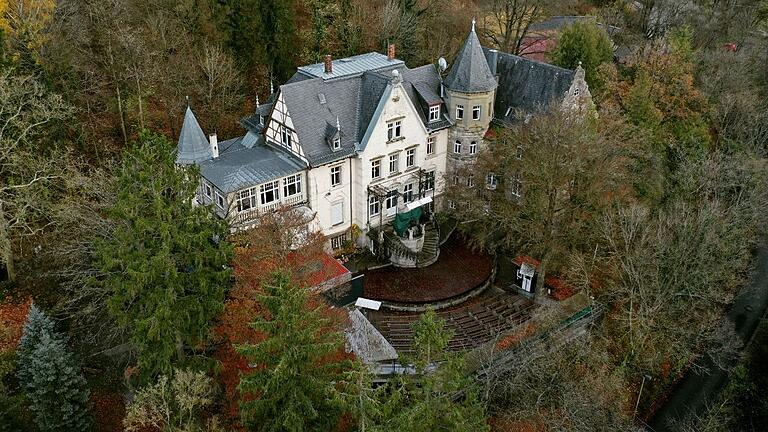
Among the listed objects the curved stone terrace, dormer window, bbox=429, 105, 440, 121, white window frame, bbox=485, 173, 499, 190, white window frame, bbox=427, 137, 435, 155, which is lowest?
the curved stone terrace

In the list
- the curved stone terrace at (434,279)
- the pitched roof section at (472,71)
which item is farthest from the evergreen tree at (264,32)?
the curved stone terrace at (434,279)

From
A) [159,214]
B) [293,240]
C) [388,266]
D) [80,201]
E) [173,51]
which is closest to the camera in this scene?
[159,214]

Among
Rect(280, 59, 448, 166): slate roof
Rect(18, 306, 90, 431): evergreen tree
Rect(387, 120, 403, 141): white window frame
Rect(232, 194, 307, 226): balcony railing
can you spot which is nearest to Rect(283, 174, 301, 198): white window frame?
Rect(232, 194, 307, 226): balcony railing

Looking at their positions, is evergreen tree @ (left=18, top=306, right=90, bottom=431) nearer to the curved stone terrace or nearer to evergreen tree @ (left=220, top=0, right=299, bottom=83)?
the curved stone terrace

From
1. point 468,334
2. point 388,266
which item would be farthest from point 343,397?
point 388,266

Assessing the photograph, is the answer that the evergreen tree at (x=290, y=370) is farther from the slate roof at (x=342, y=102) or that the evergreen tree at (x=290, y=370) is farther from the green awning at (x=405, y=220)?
the green awning at (x=405, y=220)

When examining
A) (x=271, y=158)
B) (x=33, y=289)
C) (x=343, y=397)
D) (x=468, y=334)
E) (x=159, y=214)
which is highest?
(x=159, y=214)

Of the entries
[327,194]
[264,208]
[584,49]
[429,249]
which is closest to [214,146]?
[264,208]

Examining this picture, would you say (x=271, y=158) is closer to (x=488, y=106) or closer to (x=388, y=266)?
(x=388, y=266)
